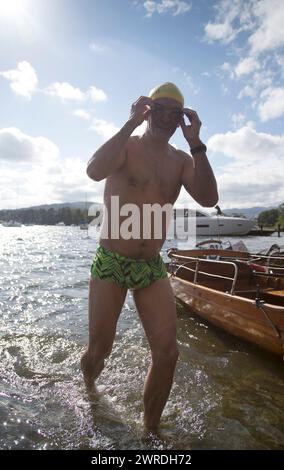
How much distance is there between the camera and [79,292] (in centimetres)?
1265

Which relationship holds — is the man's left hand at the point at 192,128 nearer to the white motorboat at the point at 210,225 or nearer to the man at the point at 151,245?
the man at the point at 151,245

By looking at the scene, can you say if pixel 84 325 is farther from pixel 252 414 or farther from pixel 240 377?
pixel 252 414

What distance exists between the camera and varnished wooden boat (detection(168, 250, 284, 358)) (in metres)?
5.80

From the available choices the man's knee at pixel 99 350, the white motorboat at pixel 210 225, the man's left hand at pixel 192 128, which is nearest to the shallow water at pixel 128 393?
the man's knee at pixel 99 350

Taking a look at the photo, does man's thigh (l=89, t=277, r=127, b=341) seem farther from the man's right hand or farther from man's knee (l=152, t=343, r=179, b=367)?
the man's right hand

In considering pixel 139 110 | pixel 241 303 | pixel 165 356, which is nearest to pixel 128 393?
pixel 165 356

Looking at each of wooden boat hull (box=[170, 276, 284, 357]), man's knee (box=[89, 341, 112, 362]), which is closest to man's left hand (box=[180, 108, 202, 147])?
man's knee (box=[89, 341, 112, 362])

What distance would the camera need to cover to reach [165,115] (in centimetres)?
370

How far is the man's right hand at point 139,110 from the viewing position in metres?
3.40

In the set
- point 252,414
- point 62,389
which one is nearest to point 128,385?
point 62,389

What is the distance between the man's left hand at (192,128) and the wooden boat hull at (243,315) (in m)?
3.05

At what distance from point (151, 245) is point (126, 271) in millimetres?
362

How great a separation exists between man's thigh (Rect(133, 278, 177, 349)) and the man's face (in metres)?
1.48
